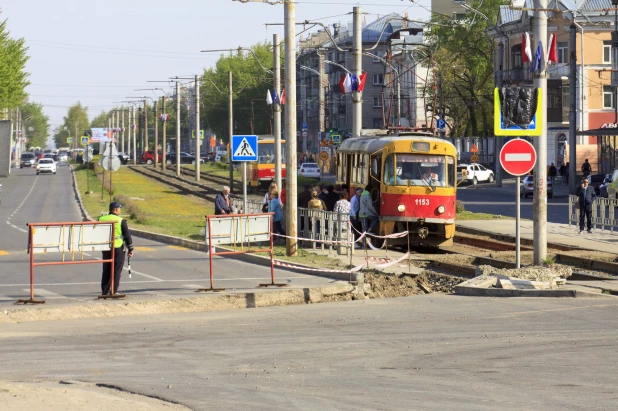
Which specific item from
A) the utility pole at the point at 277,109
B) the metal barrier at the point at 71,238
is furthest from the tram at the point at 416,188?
the utility pole at the point at 277,109

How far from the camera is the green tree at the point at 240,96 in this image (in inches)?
5891

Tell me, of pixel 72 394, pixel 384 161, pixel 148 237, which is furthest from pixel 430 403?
pixel 148 237

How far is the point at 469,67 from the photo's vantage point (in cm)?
10612

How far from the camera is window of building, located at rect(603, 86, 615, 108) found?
79375mm

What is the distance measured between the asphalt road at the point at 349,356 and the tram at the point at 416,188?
1118 cm

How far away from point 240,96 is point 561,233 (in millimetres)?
120259

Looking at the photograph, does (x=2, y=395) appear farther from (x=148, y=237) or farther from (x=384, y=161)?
(x=148, y=237)

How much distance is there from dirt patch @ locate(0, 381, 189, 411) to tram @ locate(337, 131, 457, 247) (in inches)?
731

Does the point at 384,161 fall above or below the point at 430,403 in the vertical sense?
above

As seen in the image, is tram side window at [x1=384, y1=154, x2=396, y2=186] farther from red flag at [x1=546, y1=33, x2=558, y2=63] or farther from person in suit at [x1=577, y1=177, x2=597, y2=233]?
person in suit at [x1=577, y1=177, x2=597, y2=233]

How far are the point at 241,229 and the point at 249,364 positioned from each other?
347 inches

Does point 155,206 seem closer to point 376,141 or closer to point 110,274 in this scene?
point 376,141

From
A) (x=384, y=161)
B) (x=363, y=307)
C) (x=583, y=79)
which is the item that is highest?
(x=583, y=79)

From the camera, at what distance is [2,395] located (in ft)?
31.4
